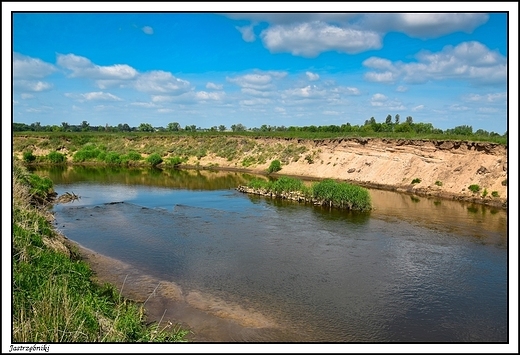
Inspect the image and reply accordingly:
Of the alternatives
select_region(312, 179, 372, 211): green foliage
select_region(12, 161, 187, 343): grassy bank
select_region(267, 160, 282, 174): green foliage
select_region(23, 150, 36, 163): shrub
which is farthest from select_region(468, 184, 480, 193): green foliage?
select_region(23, 150, 36, 163): shrub

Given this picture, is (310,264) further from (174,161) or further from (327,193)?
(174,161)

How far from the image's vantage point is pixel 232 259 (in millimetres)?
16062

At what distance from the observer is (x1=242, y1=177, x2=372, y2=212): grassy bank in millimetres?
25672

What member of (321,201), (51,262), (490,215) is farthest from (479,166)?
(51,262)

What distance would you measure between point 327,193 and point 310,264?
38.3ft

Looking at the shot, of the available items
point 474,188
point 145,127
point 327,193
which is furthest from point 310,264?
point 145,127

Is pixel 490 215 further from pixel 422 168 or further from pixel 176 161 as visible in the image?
pixel 176 161

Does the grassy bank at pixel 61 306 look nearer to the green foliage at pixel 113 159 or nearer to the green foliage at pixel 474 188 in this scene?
the green foliage at pixel 474 188

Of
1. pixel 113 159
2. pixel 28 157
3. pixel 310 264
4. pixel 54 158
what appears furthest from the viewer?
pixel 113 159

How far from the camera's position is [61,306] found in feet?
25.5

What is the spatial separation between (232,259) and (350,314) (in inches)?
225

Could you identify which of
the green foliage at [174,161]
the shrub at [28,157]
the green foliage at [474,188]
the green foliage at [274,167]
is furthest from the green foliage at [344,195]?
the shrub at [28,157]

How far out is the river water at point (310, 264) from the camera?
1109 centimetres

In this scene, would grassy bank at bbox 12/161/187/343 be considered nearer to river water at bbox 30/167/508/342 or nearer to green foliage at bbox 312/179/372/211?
river water at bbox 30/167/508/342
